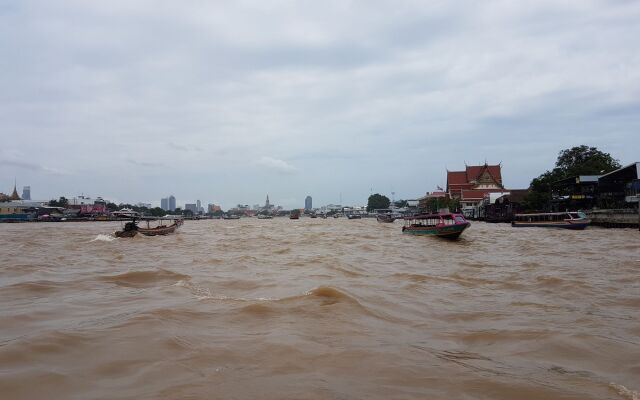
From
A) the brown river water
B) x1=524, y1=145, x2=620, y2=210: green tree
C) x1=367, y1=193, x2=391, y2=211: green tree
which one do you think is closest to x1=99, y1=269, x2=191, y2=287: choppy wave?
the brown river water

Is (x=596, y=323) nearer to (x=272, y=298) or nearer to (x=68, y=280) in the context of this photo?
(x=272, y=298)

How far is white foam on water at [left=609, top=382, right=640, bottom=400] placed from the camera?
280 centimetres

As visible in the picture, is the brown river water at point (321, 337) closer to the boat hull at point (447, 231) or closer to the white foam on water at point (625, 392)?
the white foam on water at point (625, 392)

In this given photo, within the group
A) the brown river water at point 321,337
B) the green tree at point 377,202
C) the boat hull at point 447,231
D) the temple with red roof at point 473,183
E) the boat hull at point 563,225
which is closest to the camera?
the brown river water at point 321,337

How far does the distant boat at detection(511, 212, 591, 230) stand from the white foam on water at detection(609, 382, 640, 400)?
2840 centimetres

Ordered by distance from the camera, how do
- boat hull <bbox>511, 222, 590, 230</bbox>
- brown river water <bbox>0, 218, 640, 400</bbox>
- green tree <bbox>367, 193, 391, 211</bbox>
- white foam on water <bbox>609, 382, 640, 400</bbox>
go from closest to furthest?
1. white foam on water <bbox>609, 382, 640, 400</bbox>
2. brown river water <bbox>0, 218, 640, 400</bbox>
3. boat hull <bbox>511, 222, 590, 230</bbox>
4. green tree <bbox>367, 193, 391, 211</bbox>

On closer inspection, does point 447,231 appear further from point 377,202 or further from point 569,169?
point 377,202

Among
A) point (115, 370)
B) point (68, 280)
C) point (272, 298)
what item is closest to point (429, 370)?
point (115, 370)

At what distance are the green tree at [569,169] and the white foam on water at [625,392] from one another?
46625 mm

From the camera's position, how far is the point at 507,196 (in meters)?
49.8

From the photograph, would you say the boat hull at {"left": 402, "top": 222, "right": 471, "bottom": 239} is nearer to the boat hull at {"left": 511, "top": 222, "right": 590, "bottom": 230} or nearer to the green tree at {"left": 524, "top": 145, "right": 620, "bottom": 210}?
the boat hull at {"left": 511, "top": 222, "right": 590, "bottom": 230}

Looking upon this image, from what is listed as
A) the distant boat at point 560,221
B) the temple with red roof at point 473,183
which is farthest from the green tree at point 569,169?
the temple with red roof at point 473,183

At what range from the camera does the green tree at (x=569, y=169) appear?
43750 mm

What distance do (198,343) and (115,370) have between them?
84 cm
